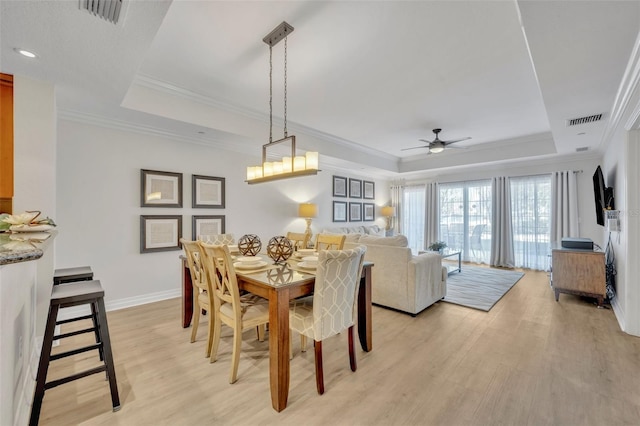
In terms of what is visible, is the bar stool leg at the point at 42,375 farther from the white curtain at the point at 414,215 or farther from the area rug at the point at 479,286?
the white curtain at the point at 414,215

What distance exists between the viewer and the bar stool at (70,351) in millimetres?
1562

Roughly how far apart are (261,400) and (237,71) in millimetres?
2942

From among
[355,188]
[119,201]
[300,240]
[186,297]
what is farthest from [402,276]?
[355,188]

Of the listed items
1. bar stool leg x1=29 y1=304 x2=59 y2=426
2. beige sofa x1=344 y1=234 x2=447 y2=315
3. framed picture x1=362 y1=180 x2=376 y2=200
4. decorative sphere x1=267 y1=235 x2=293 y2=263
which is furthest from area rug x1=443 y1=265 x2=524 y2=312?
bar stool leg x1=29 y1=304 x2=59 y2=426

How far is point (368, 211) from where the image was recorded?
747 centimetres

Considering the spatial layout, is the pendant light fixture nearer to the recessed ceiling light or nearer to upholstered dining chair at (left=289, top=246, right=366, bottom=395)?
upholstered dining chair at (left=289, top=246, right=366, bottom=395)

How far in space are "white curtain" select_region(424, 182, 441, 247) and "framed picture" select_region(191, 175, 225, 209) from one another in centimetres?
543

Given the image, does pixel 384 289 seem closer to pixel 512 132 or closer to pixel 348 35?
pixel 348 35

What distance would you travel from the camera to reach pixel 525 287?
→ 4.47 metres

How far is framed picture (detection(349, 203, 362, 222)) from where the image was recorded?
695 cm

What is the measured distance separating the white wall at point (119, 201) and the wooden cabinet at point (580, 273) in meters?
4.78

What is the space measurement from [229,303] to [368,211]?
18.7 feet

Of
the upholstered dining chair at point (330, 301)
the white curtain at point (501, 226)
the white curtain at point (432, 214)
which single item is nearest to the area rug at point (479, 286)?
the white curtain at point (501, 226)

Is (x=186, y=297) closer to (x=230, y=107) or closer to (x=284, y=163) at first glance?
(x=284, y=163)
